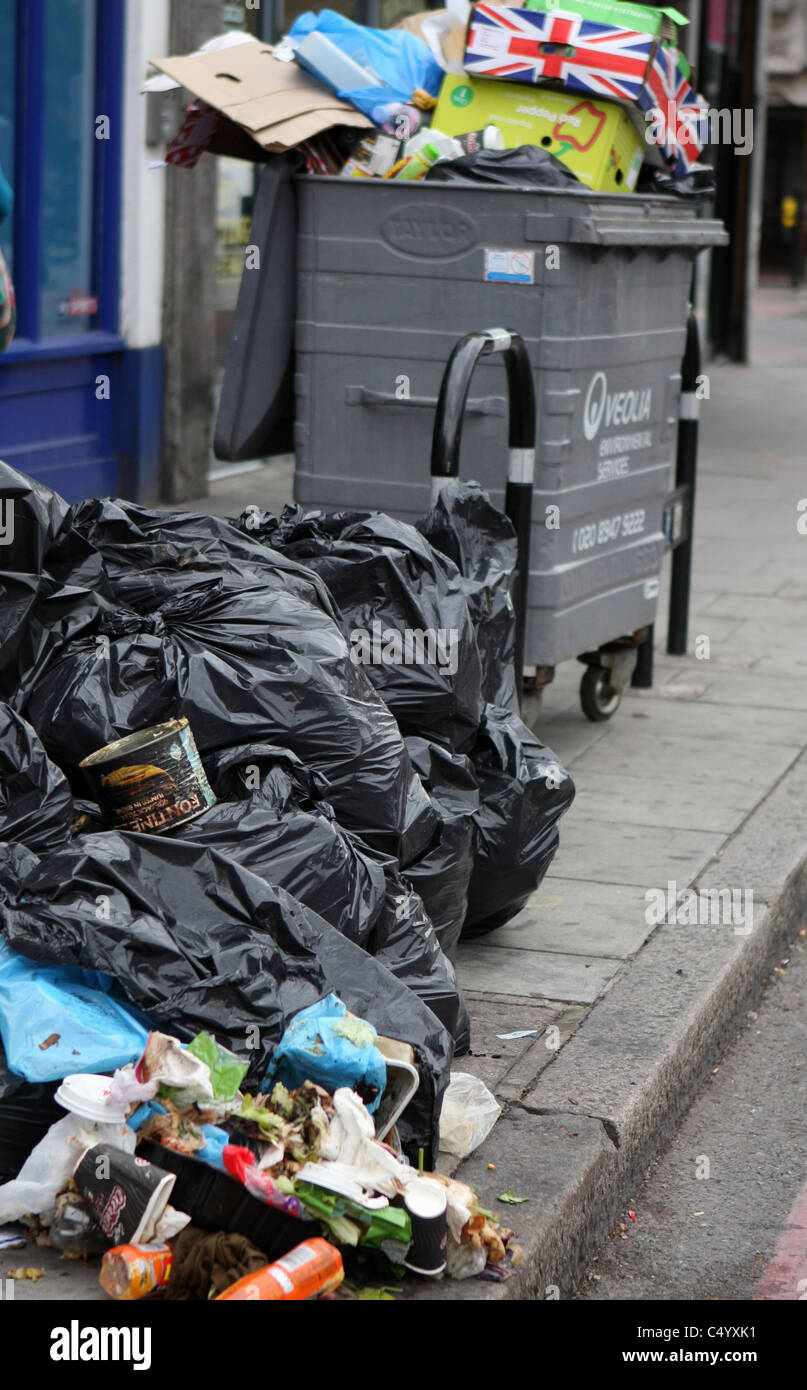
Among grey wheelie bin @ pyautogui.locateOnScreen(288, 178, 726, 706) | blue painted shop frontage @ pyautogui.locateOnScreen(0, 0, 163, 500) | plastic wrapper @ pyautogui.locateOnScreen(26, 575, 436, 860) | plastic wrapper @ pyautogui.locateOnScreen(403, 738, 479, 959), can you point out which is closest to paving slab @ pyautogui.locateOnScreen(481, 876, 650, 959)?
plastic wrapper @ pyautogui.locateOnScreen(403, 738, 479, 959)

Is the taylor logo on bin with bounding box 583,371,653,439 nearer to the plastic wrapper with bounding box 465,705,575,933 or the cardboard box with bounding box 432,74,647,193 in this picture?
the cardboard box with bounding box 432,74,647,193

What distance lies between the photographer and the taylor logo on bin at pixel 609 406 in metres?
5.12

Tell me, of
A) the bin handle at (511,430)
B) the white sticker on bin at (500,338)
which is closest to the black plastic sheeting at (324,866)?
the bin handle at (511,430)

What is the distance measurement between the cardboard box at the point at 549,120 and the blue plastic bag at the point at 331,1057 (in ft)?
10.3

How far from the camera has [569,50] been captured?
16.4ft

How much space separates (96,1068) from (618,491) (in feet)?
10.7

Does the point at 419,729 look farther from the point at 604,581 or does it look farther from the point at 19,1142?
the point at 604,581

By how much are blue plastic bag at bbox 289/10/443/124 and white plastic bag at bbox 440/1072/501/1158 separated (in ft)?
9.82

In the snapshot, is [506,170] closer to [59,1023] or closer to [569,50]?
[569,50]

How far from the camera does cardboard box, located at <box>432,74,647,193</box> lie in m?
5.09

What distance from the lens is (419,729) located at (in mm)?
3828

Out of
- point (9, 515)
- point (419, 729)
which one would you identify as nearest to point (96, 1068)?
point (9, 515)

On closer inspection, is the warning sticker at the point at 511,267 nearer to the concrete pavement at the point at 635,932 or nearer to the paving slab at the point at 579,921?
the concrete pavement at the point at 635,932

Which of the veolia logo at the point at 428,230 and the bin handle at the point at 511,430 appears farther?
the veolia logo at the point at 428,230
